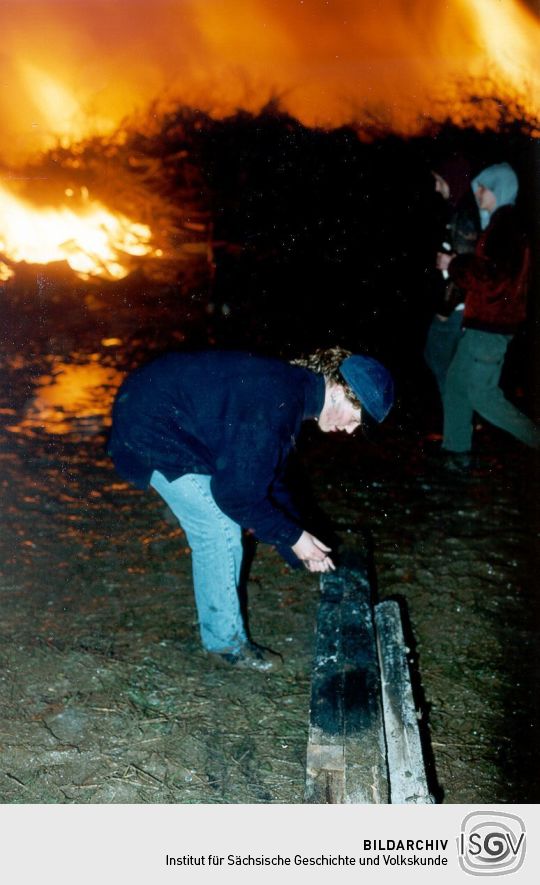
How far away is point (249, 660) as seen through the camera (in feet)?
9.59

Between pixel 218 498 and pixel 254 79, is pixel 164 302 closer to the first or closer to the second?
pixel 254 79

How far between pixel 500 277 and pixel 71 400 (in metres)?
4.62

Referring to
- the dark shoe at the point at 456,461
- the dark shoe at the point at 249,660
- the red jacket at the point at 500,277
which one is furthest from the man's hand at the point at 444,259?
Answer: the dark shoe at the point at 249,660

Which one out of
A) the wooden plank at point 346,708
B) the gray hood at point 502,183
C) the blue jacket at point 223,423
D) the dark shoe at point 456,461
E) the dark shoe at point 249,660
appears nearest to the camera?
the wooden plank at point 346,708

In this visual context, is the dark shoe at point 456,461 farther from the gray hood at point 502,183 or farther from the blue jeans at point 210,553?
the blue jeans at point 210,553

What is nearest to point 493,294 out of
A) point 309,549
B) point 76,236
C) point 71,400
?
point 309,549

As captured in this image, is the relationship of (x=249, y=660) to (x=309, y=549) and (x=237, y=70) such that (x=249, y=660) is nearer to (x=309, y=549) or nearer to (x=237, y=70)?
(x=309, y=549)

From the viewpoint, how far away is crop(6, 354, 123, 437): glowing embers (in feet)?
19.6

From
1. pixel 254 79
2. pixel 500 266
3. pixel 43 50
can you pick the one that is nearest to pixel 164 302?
pixel 254 79

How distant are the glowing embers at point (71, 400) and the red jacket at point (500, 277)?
12.3 ft

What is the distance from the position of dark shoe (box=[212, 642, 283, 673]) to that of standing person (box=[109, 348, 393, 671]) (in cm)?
53

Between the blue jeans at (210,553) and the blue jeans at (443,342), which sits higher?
the blue jeans at (443,342)
